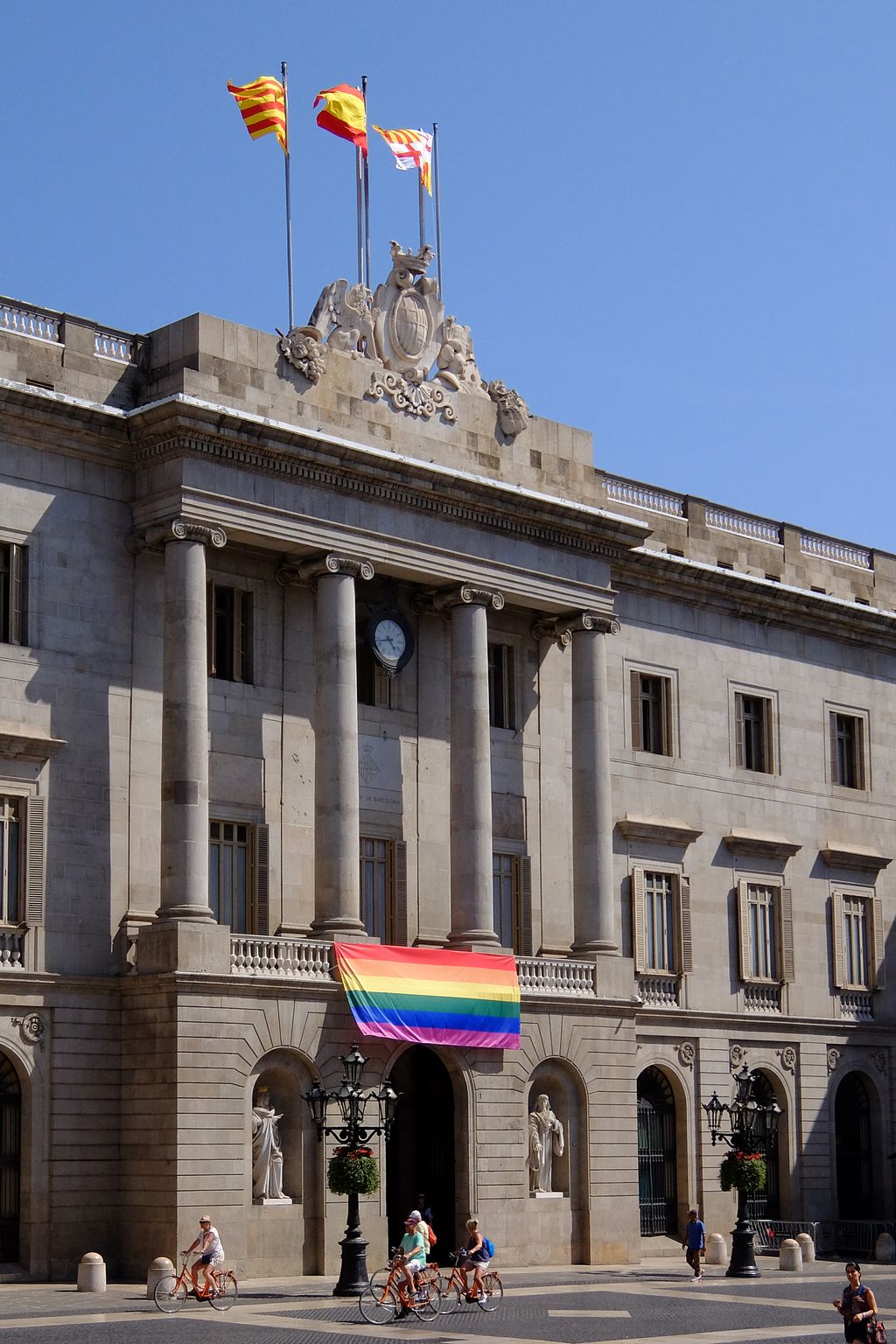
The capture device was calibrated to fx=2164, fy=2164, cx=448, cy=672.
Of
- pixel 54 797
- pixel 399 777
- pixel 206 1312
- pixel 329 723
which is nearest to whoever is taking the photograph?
pixel 206 1312

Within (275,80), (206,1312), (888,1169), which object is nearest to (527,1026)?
(206,1312)

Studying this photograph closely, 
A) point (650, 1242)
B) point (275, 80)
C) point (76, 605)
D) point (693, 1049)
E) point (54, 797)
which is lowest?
point (650, 1242)

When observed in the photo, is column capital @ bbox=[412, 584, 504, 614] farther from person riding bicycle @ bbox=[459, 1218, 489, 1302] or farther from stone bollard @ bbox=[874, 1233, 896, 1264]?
stone bollard @ bbox=[874, 1233, 896, 1264]

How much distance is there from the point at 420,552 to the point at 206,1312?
19057mm

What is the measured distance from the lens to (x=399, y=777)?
5100cm

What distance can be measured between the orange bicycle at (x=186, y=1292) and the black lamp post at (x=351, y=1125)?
224 cm

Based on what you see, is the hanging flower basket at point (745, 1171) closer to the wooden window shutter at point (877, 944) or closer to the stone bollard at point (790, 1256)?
the stone bollard at point (790, 1256)

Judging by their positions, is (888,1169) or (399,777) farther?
(888,1169)

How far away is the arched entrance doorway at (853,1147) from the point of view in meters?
61.5

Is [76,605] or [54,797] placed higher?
[76,605]

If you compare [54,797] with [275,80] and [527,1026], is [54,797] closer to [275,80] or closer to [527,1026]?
[527,1026]

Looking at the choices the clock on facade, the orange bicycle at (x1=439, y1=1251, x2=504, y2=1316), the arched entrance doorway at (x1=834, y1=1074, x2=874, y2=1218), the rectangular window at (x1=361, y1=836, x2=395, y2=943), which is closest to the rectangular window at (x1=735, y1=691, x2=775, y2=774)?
the arched entrance doorway at (x1=834, y1=1074, x2=874, y2=1218)

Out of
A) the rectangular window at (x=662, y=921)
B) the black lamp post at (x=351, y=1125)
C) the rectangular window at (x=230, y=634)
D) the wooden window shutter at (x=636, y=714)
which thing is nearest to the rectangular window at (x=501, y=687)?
the wooden window shutter at (x=636, y=714)

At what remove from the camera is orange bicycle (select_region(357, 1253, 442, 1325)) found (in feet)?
122
